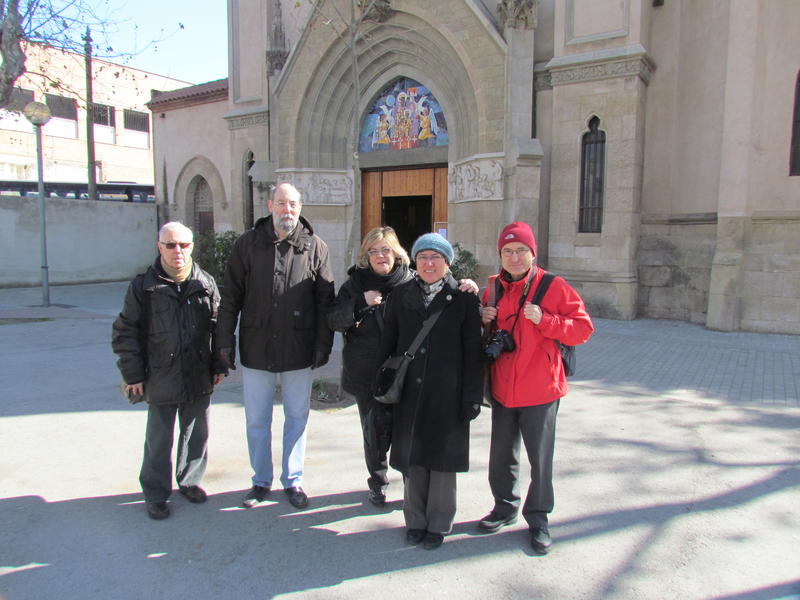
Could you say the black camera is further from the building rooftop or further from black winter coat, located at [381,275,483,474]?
the building rooftop

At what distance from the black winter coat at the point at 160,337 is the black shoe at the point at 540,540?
2.22 metres

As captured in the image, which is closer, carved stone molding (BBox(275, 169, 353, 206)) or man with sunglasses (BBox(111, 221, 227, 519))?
man with sunglasses (BBox(111, 221, 227, 519))

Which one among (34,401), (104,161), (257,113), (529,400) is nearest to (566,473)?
(529,400)

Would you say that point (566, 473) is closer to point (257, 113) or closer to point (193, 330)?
point (193, 330)

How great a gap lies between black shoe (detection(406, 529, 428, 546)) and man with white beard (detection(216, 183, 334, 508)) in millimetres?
770

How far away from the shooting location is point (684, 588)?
275cm

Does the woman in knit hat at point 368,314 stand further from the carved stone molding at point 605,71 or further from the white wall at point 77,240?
the white wall at point 77,240

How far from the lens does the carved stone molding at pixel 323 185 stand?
14.2 m

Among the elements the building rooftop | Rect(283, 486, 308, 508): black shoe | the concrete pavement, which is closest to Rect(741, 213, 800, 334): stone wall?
the concrete pavement

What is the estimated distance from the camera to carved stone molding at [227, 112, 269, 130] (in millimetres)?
15445

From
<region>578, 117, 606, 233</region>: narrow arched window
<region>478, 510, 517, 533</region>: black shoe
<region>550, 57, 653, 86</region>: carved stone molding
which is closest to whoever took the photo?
<region>478, 510, 517, 533</region>: black shoe

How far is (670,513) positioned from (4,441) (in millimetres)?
5083

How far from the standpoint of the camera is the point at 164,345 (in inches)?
136

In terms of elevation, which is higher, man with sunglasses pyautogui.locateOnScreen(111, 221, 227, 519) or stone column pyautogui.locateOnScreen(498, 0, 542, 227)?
stone column pyautogui.locateOnScreen(498, 0, 542, 227)
